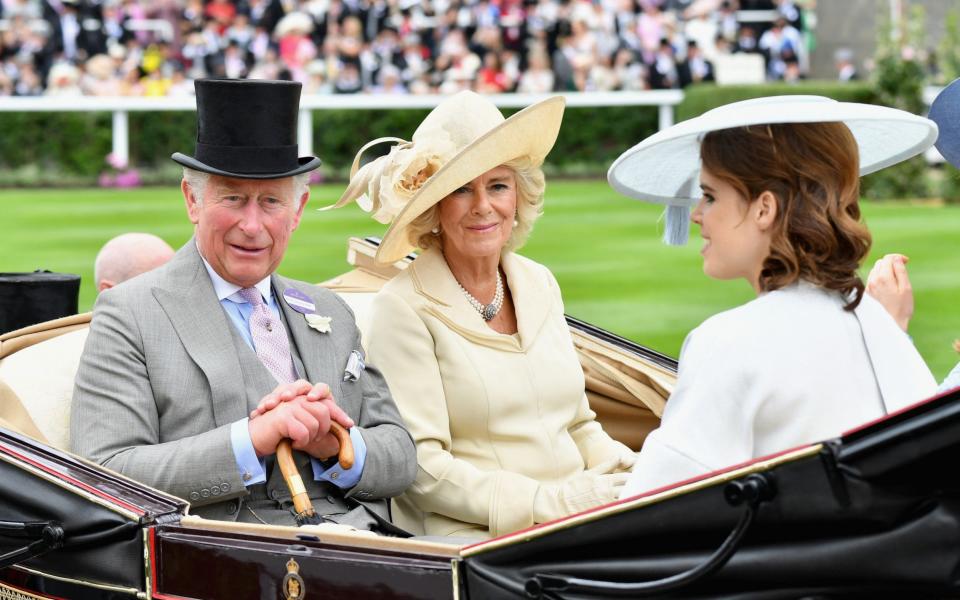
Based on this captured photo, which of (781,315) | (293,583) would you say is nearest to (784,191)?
(781,315)

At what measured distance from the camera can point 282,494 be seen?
9.95ft

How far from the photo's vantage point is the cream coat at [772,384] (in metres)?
2.13

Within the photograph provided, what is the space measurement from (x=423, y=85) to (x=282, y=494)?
16765 mm

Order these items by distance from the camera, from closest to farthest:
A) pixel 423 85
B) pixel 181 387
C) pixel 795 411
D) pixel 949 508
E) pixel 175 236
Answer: pixel 949 508 < pixel 795 411 < pixel 181 387 < pixel 175 236 < pixel 423 85

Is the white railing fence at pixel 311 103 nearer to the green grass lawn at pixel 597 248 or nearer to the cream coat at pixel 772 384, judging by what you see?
the green grass lawn at pixel 597 248

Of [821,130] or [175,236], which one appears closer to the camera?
[821,130]

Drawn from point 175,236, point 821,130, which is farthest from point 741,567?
point 175,236

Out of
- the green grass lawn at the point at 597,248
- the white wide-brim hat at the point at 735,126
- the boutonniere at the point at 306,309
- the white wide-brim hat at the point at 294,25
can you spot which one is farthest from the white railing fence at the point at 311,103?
the white wide-brim hat at the point at 735,126

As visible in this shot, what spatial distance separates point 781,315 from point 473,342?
4.32ft

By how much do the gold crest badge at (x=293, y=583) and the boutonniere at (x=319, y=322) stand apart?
0.87 metres

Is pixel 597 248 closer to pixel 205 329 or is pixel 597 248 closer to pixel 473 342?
pixel 473 342

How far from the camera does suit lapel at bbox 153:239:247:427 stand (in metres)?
3.00

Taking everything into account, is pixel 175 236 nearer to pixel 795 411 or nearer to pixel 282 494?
pixel 282 494

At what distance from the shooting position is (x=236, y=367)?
9.98ft
